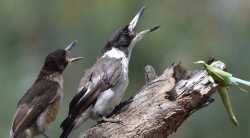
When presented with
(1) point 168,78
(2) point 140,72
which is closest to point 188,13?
(2) point 140,72

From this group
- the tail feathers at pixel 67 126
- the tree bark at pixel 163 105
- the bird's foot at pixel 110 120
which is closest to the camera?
the tree bark at pixel 163 105

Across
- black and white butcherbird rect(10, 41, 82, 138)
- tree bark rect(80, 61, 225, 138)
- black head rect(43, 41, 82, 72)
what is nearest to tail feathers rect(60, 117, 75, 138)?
black and white butcherbird rect(10, 41, 82, 138)

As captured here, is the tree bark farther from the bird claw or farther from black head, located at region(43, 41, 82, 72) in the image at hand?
black head, located at region(43, 41, 82, 72)

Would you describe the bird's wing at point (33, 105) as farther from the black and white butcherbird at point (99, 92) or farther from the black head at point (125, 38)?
the black head at point (125, 38)

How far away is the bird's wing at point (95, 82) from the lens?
723 centimetres

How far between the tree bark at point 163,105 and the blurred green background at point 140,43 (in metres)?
3.85

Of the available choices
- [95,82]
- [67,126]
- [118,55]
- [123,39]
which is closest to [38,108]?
[67,126]

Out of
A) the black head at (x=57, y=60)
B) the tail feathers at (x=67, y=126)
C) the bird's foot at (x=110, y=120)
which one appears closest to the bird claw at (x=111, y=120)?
the bird's foot at (x=110, y=120)

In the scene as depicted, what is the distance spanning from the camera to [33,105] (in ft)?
23.9

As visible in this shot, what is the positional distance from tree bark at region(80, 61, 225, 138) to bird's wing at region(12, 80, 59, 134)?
58 cm

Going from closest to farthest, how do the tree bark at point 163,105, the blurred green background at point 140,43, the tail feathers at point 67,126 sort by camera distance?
the tree bark at point 163,105 → the tail feathers at point 67,126 → the blurred green background at point 140,43

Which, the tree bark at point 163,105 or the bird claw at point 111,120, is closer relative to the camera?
the tree bark at point 163,105

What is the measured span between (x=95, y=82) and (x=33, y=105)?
49cm

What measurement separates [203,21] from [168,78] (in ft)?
15.6
